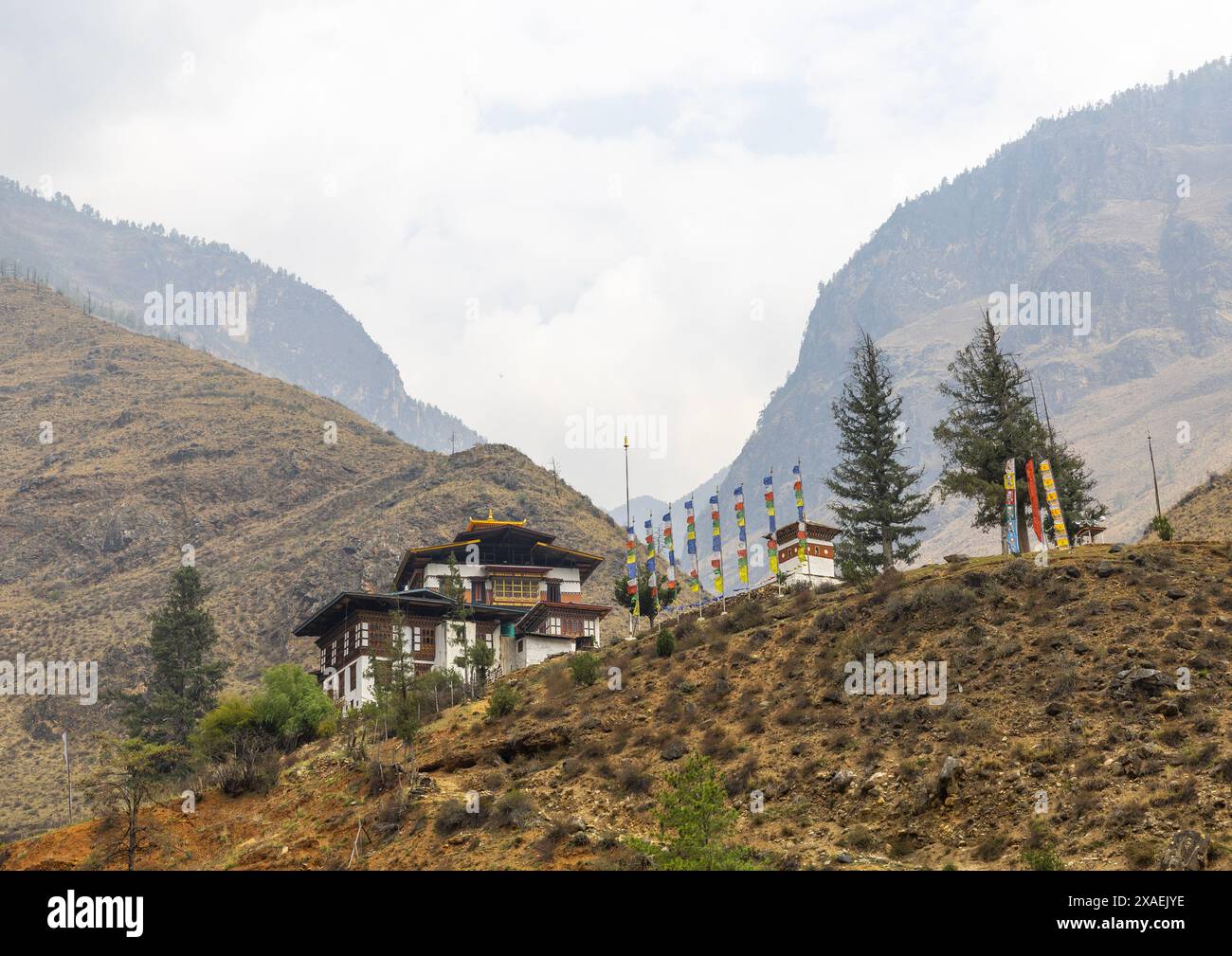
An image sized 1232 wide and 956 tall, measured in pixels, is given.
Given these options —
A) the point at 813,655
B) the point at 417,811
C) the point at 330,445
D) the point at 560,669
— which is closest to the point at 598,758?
the point at 417,811

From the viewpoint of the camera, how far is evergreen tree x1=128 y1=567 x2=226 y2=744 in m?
70.8

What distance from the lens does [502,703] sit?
5325 centimetres

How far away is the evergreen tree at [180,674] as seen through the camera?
232 ft

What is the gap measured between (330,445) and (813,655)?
150 metres

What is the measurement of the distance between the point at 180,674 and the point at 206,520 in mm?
101485

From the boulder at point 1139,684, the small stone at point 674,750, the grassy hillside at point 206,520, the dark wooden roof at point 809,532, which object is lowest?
the small stone at point 674,750

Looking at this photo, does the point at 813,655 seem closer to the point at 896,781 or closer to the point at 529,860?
the point at 896,781

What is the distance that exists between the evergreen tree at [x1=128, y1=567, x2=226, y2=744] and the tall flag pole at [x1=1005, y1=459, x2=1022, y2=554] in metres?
42.8

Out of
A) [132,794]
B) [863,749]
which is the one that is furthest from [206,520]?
[863,749]

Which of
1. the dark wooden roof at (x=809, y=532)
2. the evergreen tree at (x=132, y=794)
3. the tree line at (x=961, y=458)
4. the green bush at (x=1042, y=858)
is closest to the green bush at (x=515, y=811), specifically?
the evergreen tree at (x=132, y=794)

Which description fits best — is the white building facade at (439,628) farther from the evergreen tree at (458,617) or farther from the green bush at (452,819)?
the green bush at (452,819)

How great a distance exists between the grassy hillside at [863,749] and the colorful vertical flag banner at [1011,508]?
10.4ft

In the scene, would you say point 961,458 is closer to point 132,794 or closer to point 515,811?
point 515,811
